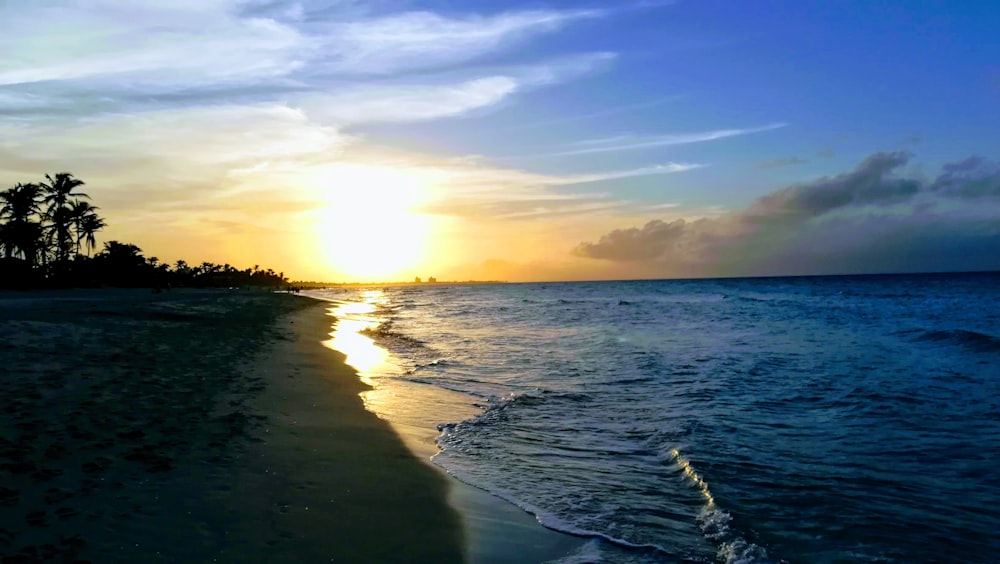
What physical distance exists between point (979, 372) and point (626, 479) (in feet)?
59.6

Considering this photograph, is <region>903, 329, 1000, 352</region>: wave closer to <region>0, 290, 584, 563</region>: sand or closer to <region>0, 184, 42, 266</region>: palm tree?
<region>0, 290, 584, 563</region>: sand

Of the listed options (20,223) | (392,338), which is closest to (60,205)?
(20,223)

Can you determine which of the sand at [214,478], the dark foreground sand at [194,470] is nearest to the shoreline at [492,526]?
the sand at [214,478]

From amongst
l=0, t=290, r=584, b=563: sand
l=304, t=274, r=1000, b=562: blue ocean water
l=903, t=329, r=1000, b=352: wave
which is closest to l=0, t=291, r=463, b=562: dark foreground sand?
l=0, t=290, r=584, b=563: sand

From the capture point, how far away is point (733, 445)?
11.1 meters

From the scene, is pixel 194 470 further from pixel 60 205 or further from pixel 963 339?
pixel 60 205

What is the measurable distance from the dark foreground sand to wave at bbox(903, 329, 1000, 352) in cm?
2872

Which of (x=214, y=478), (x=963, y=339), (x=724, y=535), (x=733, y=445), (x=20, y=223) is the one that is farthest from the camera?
(x=20, y=223)

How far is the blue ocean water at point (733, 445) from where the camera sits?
7.18 m

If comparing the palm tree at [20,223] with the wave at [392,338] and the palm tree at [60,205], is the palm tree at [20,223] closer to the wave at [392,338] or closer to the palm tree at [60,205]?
the palm tree at [60,205]

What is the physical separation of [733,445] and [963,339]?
2630 centimetres

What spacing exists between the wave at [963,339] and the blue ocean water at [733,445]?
0.61m

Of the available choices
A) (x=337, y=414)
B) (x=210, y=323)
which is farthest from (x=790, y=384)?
(x=210, y=323)

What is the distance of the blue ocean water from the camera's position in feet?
23.6
